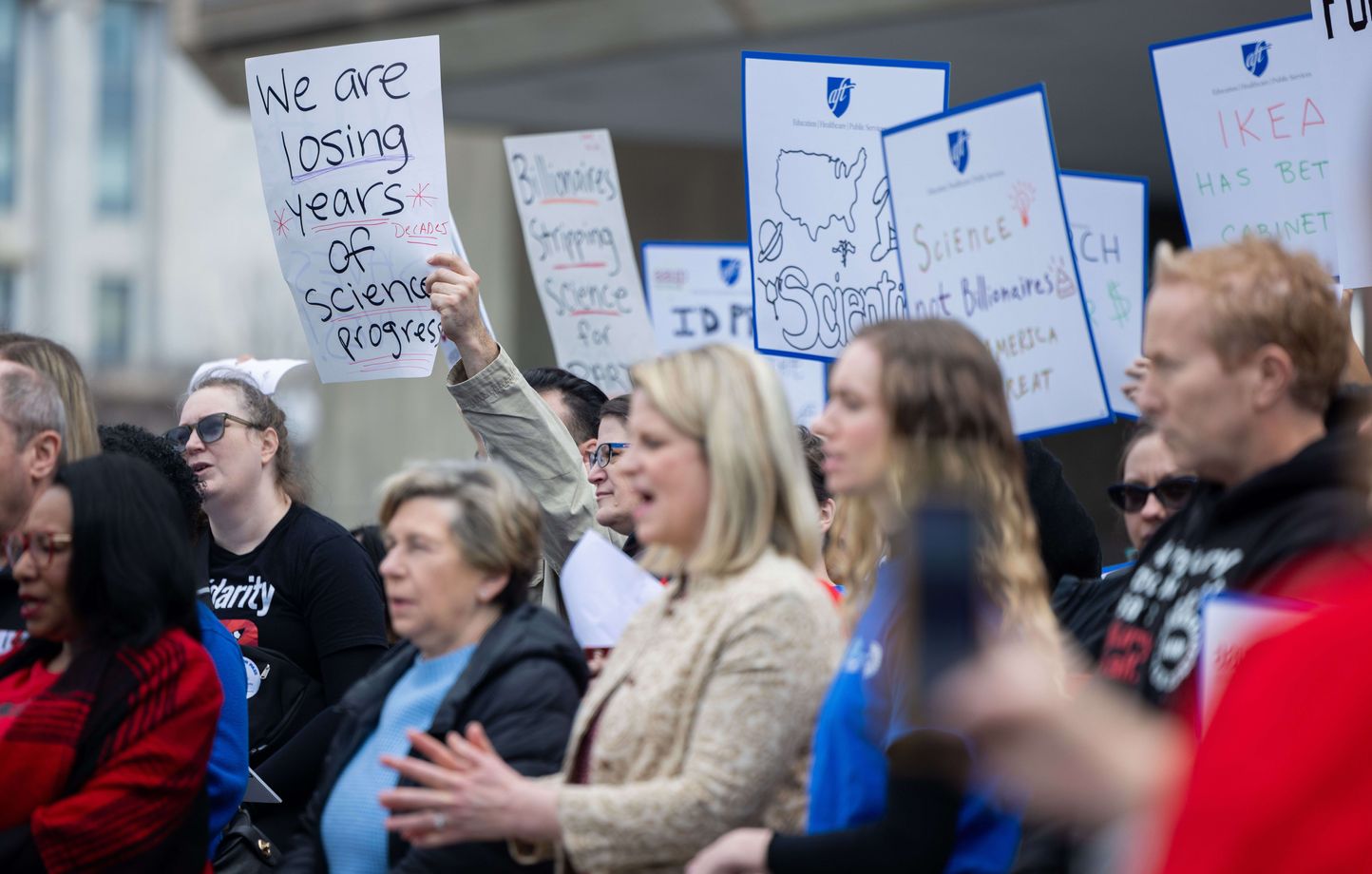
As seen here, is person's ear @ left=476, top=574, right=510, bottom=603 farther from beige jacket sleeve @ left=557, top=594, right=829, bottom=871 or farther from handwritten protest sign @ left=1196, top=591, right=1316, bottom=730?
handwritten protest sign @ left=1196, top=591, right=1316, bottom=730

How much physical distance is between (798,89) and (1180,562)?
293cm

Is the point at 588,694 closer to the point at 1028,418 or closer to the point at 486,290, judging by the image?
the point at 1028,418

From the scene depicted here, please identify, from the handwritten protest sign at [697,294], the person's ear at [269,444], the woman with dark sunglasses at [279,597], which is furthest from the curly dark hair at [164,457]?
the handwritten protest sign at [697,294]

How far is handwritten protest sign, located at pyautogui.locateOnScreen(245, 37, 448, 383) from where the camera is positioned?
15.9 ft

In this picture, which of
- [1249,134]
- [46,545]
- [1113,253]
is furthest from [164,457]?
[1249,134]

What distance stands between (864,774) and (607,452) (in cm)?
232

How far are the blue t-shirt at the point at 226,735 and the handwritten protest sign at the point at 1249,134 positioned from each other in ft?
8.97

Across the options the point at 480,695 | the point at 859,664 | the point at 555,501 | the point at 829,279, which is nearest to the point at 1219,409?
the point at 859,664

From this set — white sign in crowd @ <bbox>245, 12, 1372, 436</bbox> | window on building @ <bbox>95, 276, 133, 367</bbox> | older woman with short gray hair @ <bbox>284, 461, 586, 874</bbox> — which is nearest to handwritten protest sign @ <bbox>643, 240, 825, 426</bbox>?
white sign in crowd @ <bbox>245, 12, 1372, 436</bbox>

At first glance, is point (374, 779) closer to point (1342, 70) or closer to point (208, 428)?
point (208, 428)

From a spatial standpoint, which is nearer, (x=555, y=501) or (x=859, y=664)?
(x=859, y=664)

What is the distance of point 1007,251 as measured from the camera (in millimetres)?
4176

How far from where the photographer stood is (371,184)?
16.0 feet

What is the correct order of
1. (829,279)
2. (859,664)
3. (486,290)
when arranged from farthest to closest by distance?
(486,290) < (829,279) < (859,664)
